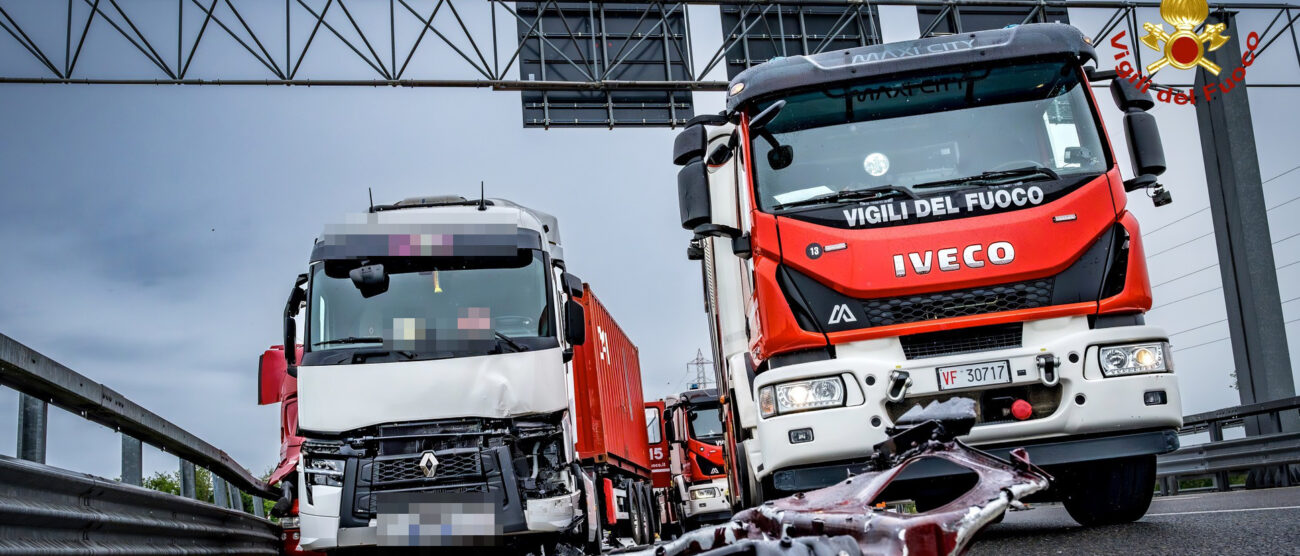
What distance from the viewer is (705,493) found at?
21.1m

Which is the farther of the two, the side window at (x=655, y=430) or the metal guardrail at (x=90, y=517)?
the side window at (x=655, y=430)

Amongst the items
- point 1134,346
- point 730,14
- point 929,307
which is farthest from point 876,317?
point 730,14

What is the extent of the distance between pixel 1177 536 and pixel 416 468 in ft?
14.9

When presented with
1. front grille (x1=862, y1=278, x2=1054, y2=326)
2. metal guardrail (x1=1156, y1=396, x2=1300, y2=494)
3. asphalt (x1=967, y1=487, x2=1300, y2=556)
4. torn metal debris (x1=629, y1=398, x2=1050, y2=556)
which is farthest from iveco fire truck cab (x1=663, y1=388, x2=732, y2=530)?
torn metal debris (x1=629, y1=398, x2=1050, y2=556)

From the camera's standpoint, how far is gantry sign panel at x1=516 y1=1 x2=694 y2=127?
51.6 ft

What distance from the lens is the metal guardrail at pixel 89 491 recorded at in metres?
4.56

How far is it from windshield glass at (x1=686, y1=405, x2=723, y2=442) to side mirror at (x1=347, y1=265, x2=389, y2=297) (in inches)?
529

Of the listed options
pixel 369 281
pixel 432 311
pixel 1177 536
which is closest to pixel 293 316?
pixel 369 281

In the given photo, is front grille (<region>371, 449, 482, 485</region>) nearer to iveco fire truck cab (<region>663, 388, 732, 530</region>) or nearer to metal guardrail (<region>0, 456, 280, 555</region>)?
metal guardrail (<region>0, 456, 280, 555</region>)

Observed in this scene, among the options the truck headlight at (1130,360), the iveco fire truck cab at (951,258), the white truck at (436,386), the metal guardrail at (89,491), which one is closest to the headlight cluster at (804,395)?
the iveco fire truck cab at (951,258)

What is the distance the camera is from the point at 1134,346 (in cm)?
580

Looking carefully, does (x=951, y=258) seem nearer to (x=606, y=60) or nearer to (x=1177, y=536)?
(x=1177, y=536)

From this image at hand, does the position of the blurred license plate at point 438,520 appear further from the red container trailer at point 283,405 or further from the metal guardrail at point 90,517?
the red container trailer at point 283,405

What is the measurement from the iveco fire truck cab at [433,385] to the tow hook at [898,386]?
276 cm
